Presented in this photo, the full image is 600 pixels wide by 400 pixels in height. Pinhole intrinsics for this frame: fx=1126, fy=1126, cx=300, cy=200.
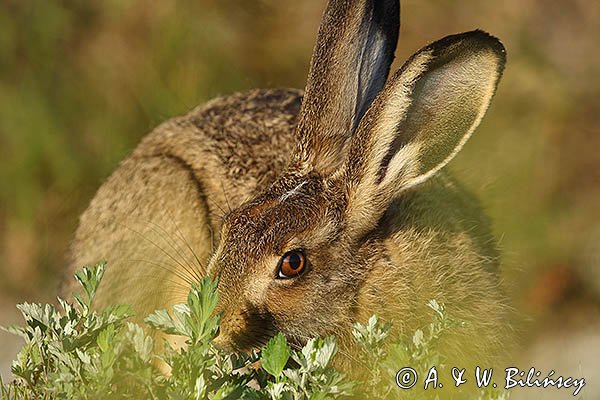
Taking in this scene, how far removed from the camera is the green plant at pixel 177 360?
394 cm

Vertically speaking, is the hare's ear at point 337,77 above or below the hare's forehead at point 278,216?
above

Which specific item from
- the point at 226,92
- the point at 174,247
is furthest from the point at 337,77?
the point at 226,92

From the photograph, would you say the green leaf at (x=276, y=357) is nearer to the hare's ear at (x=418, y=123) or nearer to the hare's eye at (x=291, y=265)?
the hare's eye at (x=291, y=265)

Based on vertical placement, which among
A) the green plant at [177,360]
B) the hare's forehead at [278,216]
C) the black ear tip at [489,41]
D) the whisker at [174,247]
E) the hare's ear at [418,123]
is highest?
the black ear tip at [489,41]

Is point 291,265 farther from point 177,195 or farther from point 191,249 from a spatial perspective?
point 177,195

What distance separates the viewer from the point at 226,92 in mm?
8719

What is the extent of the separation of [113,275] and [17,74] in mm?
3320

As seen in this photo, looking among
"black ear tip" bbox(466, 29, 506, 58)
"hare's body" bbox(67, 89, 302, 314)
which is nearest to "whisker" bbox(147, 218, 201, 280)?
"hare's body" bbox(67, 89, 302, 314)

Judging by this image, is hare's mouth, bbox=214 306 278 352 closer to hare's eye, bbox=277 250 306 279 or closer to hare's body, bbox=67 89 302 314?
hare's eye, bbox=277 250 306 279

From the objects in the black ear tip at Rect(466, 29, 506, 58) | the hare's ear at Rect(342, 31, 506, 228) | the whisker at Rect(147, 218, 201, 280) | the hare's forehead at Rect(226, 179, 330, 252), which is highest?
the black ear tip at Rect(466, 29, 506, 58)

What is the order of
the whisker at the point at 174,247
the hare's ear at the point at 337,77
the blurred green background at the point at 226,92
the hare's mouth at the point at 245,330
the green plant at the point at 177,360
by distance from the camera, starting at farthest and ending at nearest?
Answer: 1. the blurred green background at the point at 226,92
2. the whisker at the point at 174,247
3. the hare's ear at the point at 337,77
4. the hare's mouth at the point at 245,330
5. the green plant at the point at 177,360

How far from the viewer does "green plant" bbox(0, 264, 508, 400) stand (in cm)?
394

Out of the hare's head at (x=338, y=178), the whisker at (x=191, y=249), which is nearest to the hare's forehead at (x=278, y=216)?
the hare's head at (x=338, y=178)

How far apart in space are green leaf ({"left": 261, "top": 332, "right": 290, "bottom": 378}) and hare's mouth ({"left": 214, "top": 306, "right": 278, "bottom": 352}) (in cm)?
70
